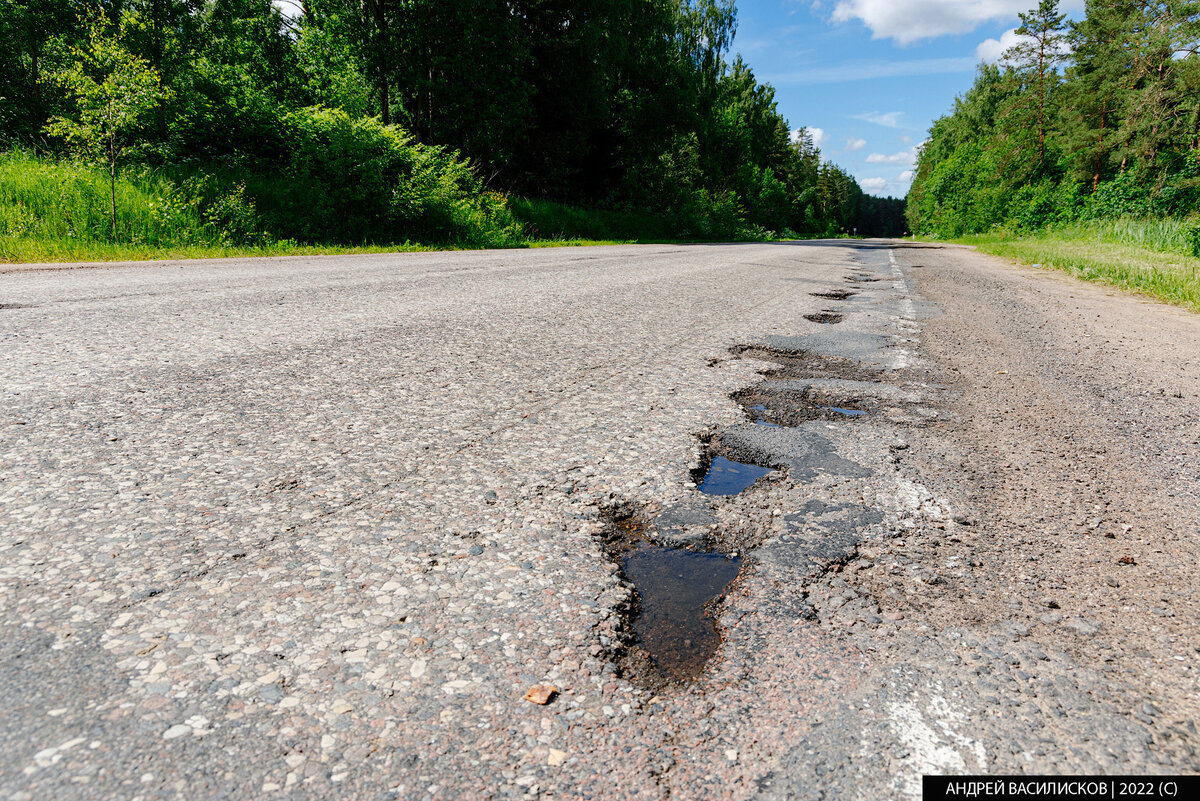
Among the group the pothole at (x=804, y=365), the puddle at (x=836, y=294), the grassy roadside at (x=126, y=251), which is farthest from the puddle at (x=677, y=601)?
the grassy roadside at (x=126, y=251)

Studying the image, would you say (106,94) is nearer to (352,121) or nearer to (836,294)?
(352,121)

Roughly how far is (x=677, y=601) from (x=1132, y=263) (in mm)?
12610

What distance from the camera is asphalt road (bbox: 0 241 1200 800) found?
117 cm

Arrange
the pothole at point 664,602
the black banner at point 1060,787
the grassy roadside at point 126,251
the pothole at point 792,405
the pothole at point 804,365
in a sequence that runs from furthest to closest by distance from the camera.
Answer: the grassy roadside at point 126,251
the pothole at point 804,365
the pothole at point 792,405
the pothole at point 664,602
the black banner at point 1060,787

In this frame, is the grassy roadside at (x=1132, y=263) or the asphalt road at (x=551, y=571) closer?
the asphalt road at (x=551, y=571)

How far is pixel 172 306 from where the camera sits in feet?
16.4

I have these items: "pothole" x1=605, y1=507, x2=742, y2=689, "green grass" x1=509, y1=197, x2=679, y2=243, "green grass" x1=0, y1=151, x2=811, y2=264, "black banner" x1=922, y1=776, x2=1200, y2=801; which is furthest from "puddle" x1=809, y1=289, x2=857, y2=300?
"green grass" x1=509, y1=197, x2=679, y2=243

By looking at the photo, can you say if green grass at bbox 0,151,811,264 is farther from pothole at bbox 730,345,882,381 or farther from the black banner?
the black banner

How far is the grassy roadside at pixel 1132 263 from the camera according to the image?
8.23 meters

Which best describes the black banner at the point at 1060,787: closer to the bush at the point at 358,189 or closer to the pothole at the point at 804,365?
the pothole at the point at 804,365

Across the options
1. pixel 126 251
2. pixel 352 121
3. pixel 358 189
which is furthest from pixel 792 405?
pixel 352 121

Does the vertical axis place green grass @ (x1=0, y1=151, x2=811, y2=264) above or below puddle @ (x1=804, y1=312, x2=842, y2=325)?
above

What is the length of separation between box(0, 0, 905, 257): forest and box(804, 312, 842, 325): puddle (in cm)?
979

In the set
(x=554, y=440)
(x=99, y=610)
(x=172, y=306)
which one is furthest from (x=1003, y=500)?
(x=172, y=306)
